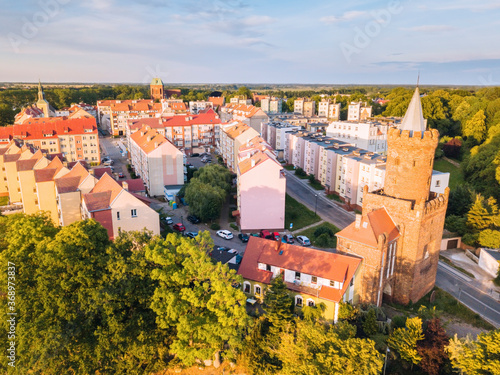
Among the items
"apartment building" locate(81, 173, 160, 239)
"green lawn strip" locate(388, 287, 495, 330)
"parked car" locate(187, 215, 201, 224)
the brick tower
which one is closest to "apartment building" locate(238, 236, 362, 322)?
the brick tower

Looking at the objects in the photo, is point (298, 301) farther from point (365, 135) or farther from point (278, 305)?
point (365, 135)

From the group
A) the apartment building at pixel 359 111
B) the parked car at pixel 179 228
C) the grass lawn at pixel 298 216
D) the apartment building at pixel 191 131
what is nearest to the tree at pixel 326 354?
the parked car at pixel 179 228

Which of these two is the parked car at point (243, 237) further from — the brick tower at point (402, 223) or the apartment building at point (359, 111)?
the apartment building at point (359, 111)

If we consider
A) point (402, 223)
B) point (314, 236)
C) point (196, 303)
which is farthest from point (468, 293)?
point (196, 303)

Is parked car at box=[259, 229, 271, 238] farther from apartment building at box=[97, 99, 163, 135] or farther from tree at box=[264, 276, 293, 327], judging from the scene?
Result: apartment building at box=[97, 99, 163, 135]

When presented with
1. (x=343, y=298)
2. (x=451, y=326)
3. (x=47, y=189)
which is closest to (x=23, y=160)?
(x=47, y=189)

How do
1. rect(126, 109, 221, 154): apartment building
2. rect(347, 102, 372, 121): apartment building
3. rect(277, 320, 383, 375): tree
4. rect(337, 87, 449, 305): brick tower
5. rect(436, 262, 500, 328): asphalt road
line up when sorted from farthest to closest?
rect(347, 102, 372, 121): apartment building
rect(126, 109, 221, 154): apartment building
rect(436, 262, 500, 328): asphalt road
rect(337, 87, 449, 305): brick tower
rect(277, 320, 383, 375): tree
